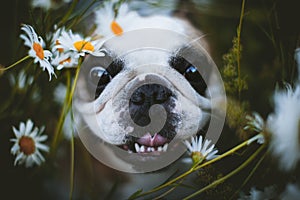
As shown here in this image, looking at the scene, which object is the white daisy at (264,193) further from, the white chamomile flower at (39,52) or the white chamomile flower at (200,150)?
the white chamomile flower at (39,52)

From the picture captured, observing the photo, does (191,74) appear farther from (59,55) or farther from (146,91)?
(59,55)

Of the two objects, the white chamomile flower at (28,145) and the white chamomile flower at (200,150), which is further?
the white chamomile flower at (28,145)

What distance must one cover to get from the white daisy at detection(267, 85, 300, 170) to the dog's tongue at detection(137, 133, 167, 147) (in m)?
0.18

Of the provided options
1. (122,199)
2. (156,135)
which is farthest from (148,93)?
(122,199)

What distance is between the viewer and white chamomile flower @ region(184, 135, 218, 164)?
0.64 metres

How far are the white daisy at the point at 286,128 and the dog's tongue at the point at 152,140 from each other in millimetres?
175

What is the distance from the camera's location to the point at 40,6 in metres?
0.74

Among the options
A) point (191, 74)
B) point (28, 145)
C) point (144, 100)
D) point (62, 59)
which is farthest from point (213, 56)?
point (28, 145)

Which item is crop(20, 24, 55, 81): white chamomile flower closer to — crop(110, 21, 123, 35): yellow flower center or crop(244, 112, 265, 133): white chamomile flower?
crop(110, 21, 123, 35): yellow flower center

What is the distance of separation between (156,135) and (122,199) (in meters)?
0.14

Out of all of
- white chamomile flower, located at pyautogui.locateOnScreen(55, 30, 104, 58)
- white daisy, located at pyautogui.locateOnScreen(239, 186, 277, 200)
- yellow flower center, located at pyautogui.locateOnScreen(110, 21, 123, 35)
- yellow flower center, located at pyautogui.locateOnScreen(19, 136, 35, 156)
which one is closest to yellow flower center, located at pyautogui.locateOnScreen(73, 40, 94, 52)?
white chamomile flower, located at pyautogui.locateOnScreen(55, 30, 104, 58)

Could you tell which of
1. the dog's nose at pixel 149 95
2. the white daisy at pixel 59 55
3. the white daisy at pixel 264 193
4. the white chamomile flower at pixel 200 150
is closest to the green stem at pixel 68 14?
the white daisy at pixel 59 55

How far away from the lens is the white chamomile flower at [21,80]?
76cm

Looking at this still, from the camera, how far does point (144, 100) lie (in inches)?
26.8
